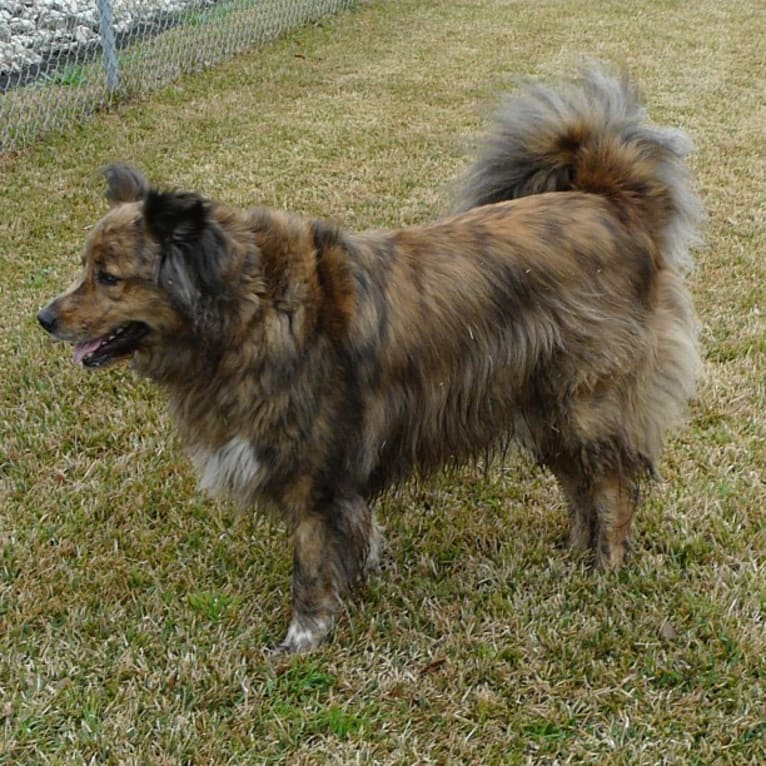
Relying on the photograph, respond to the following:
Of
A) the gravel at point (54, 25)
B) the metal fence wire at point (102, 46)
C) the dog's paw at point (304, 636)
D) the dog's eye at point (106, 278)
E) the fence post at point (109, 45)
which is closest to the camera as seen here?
the dog's eye at point (106, 278)

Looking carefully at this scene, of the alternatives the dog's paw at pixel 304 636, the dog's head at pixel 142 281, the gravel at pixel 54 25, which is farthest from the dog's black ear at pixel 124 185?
the gravel at pixel 54 25

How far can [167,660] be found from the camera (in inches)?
106

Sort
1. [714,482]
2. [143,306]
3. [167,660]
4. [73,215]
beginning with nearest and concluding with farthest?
[143,306], [167,660], [714,482], [73,215]

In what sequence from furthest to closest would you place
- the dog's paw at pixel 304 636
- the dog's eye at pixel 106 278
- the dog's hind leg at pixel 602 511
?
the dog's hind leg at pixel 602 511
the dog's paw at pixel 304 636
the dog's eye at pixel 106 278

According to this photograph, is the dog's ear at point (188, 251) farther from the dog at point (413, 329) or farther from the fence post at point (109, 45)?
the fence post at point (109, 45)

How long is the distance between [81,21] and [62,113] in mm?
2452

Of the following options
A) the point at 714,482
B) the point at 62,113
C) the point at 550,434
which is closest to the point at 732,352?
the point at 714,482

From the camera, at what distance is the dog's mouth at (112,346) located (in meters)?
2.41

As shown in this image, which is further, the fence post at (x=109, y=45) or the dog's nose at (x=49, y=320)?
the fence post at (x=109, y=45)

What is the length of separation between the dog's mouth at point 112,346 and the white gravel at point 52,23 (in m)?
6.83

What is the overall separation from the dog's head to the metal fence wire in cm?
501

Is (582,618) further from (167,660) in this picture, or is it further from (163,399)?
(163,399)

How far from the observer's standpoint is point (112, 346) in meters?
2.44

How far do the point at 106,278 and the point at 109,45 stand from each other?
6103 mm
